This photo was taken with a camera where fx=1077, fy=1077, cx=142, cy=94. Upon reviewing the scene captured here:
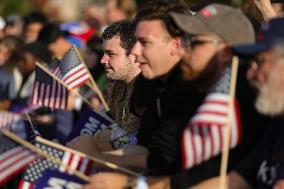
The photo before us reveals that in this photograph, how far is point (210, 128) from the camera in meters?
6.51

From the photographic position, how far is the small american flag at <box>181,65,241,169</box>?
6406 mm

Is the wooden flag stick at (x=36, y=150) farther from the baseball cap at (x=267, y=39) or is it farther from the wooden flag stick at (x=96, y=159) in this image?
the baseball cap at (x=267, y=39)

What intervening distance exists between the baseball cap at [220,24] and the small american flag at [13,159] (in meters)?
1.34

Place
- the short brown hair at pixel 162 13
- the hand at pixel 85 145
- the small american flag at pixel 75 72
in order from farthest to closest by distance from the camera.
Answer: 1. the small american flag at pixel 75 72
2. the hand at pixel 85 145
3. the short brown hair at pixel 162 13

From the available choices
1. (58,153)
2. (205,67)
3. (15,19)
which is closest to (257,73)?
(205,67)

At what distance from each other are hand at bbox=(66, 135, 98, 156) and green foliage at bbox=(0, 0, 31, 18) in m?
19.3

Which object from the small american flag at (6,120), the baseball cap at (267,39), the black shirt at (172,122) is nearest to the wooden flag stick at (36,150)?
the small american flag at (6,120)

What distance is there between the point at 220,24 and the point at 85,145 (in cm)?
180

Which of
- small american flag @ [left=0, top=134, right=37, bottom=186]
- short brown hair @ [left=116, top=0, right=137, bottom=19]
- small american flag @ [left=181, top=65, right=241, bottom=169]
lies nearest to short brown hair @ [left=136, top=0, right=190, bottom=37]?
small american flag @ [left=181, top=65, right=241, bottom=169]

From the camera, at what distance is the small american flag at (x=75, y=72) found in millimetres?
9789

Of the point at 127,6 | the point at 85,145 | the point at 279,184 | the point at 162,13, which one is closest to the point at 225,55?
the point at 162,13

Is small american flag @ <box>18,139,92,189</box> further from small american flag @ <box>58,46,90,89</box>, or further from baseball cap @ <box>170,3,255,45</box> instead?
small american flag @ <box>58,46,90,89</box>

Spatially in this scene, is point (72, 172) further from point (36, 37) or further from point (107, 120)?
point (36, 37)

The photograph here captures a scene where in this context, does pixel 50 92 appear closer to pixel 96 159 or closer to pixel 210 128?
pixel 96 159
